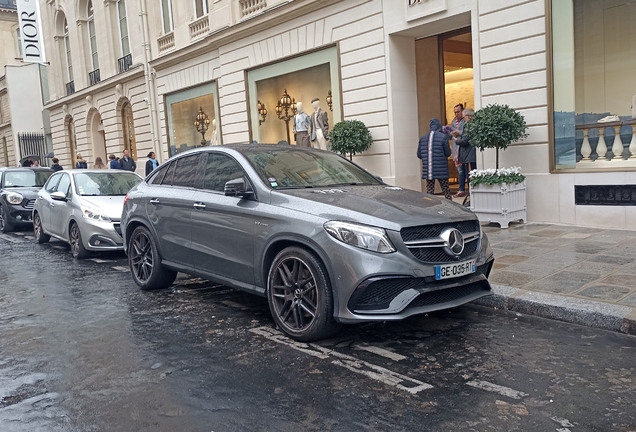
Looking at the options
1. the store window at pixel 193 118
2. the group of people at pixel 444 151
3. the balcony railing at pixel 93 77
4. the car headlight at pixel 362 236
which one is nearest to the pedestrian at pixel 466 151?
the group of people at pixel 444 151

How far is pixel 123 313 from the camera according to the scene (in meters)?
5.96

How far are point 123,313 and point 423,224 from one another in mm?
3318

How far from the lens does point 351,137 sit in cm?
1273

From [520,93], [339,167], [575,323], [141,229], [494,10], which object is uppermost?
[494,10]

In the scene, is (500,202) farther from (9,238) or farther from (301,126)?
(9,238)

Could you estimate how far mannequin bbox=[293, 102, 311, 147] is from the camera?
1505cm

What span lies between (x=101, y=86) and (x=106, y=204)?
1783cm

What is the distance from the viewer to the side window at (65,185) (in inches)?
402

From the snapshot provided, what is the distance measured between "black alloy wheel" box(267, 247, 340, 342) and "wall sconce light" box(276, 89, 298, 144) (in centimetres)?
1107

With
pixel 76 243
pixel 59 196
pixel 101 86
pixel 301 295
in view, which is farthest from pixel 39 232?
pixel 101 86

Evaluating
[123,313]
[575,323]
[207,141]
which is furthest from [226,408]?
[207,141]

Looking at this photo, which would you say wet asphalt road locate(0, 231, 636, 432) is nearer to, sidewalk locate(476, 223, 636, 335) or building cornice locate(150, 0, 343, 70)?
sidewalk locate(476, 223, 636, 335)

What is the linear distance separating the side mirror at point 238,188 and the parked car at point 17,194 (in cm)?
1069

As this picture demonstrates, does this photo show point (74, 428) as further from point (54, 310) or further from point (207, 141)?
point (207, 141)
